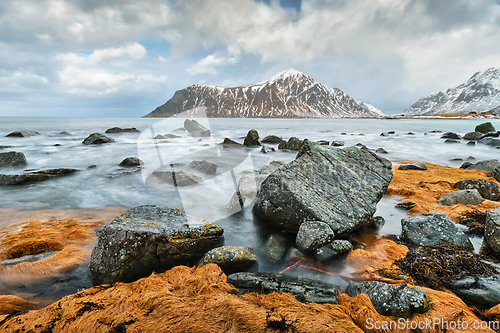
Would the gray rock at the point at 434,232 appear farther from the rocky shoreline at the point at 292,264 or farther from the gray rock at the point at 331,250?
the gray rock at the point at 331,250

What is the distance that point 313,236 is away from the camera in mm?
4793

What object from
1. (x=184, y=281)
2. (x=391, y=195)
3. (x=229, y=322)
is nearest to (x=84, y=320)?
(x=184, y=281)

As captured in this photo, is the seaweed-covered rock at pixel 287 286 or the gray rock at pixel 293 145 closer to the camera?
the seaweed-covered rock at pixel 287 286

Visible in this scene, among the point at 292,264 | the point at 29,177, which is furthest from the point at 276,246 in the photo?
the point at 29,177

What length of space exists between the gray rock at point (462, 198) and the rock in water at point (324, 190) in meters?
2.12

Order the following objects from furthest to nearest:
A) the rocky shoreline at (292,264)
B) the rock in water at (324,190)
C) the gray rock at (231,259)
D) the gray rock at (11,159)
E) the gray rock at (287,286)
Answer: the gray rock at (11,159) < the rock in water at (324,190) < the gray rock at (231,259) < the gray rock at (287,286) < the rocky shoreline at (292,264)

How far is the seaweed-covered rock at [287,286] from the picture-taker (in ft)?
11.1

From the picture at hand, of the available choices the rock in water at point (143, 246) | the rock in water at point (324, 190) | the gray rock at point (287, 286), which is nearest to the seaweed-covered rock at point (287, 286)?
the gray rock at point (287, 286)

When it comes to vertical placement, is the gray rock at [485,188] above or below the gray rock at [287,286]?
above

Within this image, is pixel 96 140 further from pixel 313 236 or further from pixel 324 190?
pixel 313 236

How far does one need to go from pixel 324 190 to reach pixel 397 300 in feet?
10.6

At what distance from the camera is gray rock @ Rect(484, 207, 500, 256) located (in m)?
4.35

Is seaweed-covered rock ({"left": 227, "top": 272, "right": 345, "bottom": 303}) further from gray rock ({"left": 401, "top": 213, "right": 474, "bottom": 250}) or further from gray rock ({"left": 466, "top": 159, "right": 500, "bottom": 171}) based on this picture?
gray rock ({"left": 466, "top": 159, "right": 500, "bottom": 171})

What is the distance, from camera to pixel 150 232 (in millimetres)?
4250
